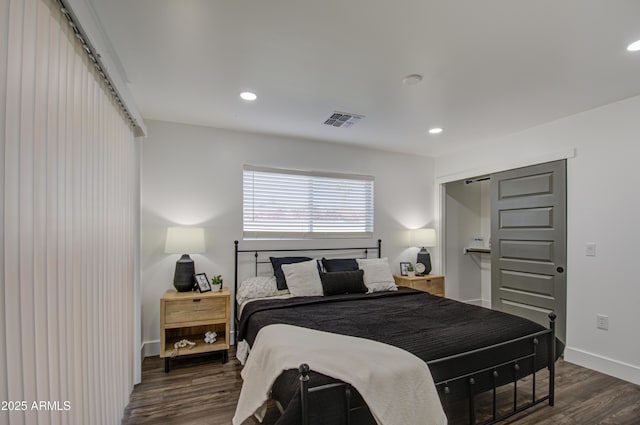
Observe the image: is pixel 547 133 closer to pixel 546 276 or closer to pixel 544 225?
pixel 544 225

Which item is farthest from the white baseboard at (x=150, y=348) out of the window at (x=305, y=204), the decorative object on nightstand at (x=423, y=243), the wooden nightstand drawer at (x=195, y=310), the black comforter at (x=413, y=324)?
the decorative object on nightstand at (x=423, y=243)

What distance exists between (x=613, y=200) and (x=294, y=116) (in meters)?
3.18

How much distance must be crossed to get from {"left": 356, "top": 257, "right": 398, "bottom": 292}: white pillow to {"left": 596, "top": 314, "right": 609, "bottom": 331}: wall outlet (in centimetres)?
193

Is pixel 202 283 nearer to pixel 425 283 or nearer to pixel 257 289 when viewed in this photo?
pixel 257 289

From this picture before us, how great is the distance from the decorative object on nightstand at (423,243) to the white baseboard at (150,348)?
3.45 m

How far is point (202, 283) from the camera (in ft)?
11.1

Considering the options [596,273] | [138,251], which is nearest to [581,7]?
[596,273]

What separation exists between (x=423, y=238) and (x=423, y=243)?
7 centimetres

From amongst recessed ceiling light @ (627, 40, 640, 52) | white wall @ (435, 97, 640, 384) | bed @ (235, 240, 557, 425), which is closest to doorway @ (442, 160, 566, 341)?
white wall @ (435, 97, 640, 384)

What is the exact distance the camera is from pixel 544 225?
3627 mm

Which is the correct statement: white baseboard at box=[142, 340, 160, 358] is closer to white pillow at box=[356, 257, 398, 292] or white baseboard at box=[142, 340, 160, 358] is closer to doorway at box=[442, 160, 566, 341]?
white pillow at box=[356, 257, 398, 292]

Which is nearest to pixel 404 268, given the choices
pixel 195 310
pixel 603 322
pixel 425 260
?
pixel 425 260

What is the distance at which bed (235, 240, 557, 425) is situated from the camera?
5.28ft

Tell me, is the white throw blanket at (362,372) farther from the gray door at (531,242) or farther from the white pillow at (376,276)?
the gray door at (531,242)
